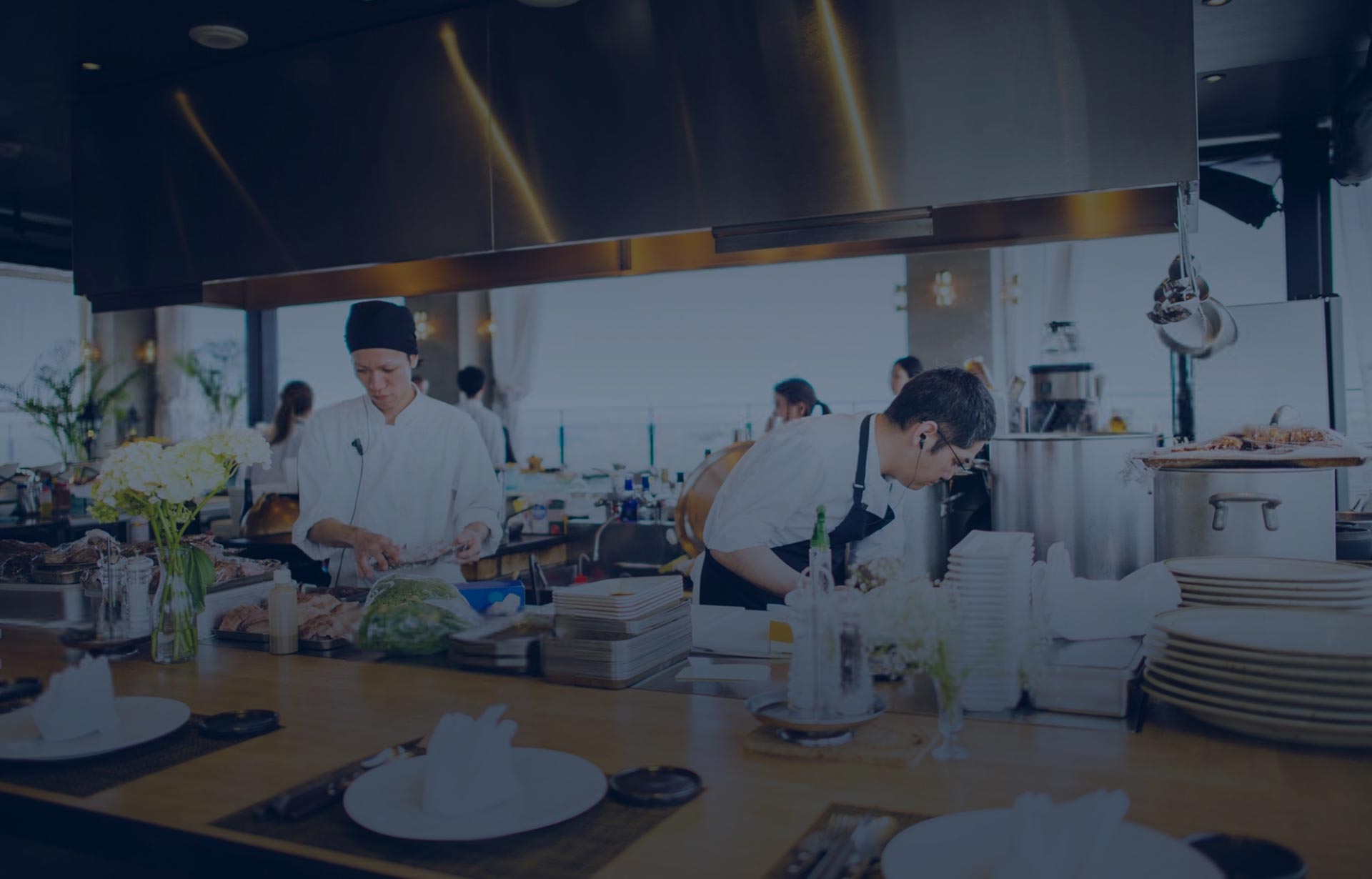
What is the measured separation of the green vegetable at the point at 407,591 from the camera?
203 centimetres

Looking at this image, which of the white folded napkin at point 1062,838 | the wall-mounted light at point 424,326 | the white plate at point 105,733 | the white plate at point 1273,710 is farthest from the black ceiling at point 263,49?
the wall-mounted light at point 424,326

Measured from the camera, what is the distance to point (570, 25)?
10.0ft

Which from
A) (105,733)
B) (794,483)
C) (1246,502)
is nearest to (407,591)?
(105,733)

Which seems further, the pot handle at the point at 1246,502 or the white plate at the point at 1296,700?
the pot handle at the point at 1246,502

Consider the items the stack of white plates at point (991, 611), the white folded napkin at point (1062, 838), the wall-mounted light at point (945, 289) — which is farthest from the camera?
Result: the wall-mounted light at point (945, 289)

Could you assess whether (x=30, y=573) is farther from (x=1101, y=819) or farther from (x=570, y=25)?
(x=1101, y=819)

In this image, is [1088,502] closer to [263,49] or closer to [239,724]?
[239,724]

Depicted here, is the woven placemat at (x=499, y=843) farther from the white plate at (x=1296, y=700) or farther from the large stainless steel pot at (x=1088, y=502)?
the large stainless steel pot at (x=1088, y=502)

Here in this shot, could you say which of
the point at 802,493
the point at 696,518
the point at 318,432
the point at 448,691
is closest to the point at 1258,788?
the point at 448,691

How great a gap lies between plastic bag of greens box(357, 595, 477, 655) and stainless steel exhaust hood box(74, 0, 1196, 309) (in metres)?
1.47

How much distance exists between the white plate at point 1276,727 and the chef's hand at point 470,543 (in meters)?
2.03

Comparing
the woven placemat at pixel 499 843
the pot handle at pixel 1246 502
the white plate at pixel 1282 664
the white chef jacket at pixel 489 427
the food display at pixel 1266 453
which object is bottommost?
the woven placemat at pixel 499 843

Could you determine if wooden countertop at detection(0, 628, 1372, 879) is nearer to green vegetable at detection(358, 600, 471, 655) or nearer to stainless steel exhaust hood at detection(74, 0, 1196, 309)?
green vegetable at detection(358, 600, 471, 655)

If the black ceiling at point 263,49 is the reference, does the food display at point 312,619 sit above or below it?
below
